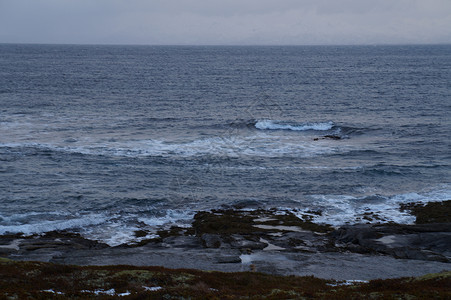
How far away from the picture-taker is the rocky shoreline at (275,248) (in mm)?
25098

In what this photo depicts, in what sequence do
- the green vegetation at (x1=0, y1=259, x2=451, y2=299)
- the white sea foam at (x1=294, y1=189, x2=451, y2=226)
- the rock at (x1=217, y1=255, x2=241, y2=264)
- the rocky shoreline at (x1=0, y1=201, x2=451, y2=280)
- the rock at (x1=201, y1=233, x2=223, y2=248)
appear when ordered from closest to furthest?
1. the green vegetation at (x1=0, y1=259, x2=451, y2=299)
2. the rocky shoreline at (x1=0, y1=201, x2=451, y2=280)
3. the rock at (x1=217, y1=255, x2=241, y2=264)
4. the rock at (x1=201, y1=233, x2=223, y2=248)
5. the white sea foam at (x1=294, y1=189, x2=451, y2=226)

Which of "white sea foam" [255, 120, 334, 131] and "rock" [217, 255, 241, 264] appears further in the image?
"white sea foam" [255, 120, 334, 131]

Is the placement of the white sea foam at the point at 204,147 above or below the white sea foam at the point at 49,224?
above

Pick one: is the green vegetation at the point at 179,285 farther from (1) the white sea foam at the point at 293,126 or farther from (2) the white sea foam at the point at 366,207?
(1) the white sea foam at the point at 293,126

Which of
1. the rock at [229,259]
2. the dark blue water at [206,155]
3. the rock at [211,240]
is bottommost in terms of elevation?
the rock at [211,240]

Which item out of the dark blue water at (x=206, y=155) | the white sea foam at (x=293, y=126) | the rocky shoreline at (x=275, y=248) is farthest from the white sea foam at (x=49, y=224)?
the white sea foam at (x=293, y=126)

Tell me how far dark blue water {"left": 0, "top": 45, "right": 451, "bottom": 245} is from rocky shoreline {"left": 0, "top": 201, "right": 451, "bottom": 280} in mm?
2231

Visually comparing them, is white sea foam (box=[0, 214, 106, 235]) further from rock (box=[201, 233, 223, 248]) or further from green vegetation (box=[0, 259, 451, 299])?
green vegetation (box=[0, 259, 451, 299])

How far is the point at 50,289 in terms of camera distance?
61.0ft

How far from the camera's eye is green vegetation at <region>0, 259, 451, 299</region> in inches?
700

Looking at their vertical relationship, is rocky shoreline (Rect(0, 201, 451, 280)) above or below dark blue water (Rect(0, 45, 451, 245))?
below

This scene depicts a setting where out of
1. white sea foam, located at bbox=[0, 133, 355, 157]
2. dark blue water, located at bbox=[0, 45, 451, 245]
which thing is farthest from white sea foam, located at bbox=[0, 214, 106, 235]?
white sea foam, located at bbox=[0, 133, 355, 157]

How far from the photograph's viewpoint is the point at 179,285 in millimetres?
19656

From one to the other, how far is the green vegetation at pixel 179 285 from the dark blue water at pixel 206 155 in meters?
8.92
